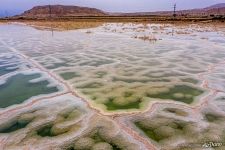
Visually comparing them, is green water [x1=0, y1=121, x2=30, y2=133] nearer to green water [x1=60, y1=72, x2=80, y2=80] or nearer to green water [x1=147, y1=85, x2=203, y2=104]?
green water [x1=147, y1=85, x2=203, y2=104]

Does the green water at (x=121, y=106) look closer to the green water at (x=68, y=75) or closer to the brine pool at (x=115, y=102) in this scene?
the brine pool at (x=115, y=102)

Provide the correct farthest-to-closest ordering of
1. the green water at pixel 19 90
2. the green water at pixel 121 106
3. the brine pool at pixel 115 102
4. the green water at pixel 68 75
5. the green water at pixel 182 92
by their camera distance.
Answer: the green water at pixel 68 75 < the green water at pixel 19 90 < the green water at pixel 182 92 < the green water at pixel 121 106 < the brine pool at pixel 115 102

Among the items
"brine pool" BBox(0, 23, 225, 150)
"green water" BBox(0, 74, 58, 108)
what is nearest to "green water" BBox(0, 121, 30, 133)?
"brine pool" BBox(0, 23, 225, 150)

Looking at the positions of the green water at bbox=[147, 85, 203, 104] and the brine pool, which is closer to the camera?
the brine pool

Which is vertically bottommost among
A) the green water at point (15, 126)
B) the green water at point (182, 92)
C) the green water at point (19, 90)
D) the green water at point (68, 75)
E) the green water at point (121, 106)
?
the green water at point (15, 126)

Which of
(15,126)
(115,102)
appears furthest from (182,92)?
(15,126)

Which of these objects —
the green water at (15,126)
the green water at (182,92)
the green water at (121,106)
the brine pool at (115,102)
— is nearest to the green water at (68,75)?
→ the brine pool at (115,102)

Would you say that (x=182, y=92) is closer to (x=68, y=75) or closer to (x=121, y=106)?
(x=121, y=106)

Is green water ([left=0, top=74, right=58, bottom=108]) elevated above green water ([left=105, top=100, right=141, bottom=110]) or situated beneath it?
elevated above

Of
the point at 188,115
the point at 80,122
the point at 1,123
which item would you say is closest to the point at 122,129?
the point at 80,122
